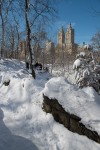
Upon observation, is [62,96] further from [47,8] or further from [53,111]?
[47,8]

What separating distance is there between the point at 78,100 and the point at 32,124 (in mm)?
1842

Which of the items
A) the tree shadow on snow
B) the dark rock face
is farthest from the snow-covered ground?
the dark rock face

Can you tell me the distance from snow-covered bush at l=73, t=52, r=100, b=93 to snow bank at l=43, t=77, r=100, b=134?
1016mm

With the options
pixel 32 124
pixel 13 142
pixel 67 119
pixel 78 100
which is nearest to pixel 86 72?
pixel 78 100

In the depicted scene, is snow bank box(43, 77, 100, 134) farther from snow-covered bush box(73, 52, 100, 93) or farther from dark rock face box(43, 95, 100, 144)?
snow-covered bush box(73, 52, 100, 93)

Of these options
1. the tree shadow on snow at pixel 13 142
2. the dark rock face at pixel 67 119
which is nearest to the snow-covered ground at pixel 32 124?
the tree shadow on snow at pixel 13 142

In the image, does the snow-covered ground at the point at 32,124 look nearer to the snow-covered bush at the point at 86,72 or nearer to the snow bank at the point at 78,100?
the snow bank at the point at 78,100

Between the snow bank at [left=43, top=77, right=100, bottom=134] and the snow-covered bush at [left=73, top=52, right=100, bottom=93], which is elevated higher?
the snow-covered bush at [left=73, top=52, right=100, bottom=93]

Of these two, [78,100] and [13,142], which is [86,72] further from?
[13,142]

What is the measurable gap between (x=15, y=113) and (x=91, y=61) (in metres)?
3.65

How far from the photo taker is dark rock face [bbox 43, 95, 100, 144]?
7.77 metres

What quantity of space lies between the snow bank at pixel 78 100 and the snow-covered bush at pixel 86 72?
40.0 inches

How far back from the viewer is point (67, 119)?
28.5 ft

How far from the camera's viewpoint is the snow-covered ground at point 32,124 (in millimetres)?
7855
